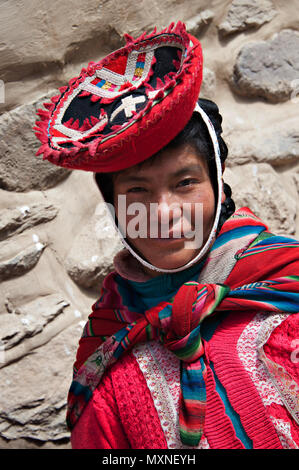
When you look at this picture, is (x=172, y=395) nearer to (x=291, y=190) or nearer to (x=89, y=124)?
(x=89, y=124)

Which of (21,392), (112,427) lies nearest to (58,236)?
(21,392)

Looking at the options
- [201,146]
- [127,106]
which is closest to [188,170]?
[201,146]

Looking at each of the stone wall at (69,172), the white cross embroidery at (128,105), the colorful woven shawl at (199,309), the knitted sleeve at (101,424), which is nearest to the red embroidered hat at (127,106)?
the white cross embroidery at (128,105)

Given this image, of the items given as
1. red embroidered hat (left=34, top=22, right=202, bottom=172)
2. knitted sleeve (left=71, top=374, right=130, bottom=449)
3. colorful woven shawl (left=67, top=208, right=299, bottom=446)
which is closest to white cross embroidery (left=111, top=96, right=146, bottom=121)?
red embroidered hat (left=34, top=22, right=202, bottom=172)

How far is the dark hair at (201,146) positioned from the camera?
0.89 m

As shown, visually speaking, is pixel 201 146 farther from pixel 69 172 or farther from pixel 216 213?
pixel 69 172

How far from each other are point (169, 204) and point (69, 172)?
84 cm

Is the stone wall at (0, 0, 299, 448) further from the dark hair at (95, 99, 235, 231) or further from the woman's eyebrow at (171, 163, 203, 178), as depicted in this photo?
the woman's eyebrow at (171, 163, 203, 178)

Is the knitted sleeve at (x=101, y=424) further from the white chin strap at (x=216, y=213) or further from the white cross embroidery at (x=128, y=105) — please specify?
the white cross embroidery at (x=128, y=105)

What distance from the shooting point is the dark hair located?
0.89 m

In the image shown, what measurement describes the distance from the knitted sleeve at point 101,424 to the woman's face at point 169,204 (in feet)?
1.00

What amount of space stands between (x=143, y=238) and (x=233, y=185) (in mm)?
800
